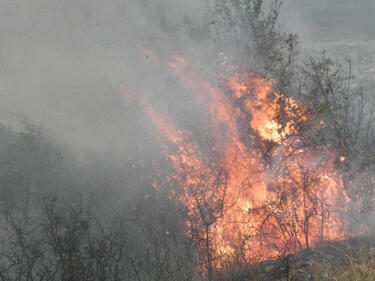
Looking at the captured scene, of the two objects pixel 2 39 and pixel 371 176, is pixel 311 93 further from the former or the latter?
pixel 2 39

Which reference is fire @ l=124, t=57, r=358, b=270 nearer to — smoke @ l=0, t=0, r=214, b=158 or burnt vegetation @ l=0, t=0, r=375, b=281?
burnt vegetation @ l=0, t=0, r=375, b=281

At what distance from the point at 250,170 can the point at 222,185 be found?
1661 mm

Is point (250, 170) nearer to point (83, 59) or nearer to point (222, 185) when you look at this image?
point (222, 185)

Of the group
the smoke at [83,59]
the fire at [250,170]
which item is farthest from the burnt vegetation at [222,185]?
the smoke at [83,59]

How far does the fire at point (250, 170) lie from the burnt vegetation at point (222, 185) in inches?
3.0

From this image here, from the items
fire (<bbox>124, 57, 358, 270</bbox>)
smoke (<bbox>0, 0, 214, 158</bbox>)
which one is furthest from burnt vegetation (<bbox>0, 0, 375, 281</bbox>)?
smoke (<bbox>0, 0, 214, 158</bbox>)

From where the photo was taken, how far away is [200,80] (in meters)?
15.7

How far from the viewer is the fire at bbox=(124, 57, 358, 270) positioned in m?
12.1

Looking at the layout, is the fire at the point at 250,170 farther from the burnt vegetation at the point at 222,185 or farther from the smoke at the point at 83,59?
the smoke at the point at 83,59

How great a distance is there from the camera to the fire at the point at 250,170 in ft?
39.7

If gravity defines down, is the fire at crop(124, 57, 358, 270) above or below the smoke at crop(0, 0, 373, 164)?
below

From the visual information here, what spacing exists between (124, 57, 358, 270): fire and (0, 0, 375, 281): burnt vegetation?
0.25 ft

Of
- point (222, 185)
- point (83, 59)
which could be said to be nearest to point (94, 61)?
point (83, 59)

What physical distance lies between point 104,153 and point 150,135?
2467 millimetres
